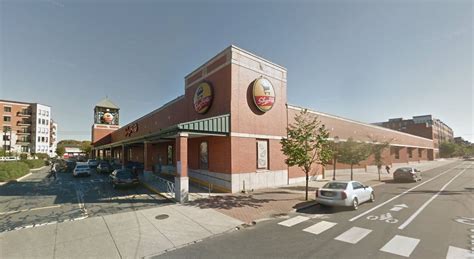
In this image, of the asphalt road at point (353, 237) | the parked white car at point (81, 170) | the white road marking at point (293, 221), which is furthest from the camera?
the parked white car at point (81, 170)

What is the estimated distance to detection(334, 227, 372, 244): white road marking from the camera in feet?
22.3

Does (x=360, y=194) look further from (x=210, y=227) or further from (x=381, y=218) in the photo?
(x=210, y=227)

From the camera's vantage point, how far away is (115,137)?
47.4 metres

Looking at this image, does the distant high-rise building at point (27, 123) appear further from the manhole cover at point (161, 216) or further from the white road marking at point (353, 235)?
the white road marking at point (353, 235)

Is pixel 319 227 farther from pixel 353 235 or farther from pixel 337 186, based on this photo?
pixel 337 186

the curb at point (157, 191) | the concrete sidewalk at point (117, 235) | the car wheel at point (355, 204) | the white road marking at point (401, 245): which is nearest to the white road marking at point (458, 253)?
the white road marking at point (401, 245)

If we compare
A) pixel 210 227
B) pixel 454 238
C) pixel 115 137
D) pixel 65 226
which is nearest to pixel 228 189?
pixel 210 227

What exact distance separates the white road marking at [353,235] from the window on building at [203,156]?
457 inches

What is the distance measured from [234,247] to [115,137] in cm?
4897

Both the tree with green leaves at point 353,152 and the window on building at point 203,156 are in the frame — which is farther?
the tree with green leaves at point 353,152

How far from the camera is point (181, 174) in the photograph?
12.2 m

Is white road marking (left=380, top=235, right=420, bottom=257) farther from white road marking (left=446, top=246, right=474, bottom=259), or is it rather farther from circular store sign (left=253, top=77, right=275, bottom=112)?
circular store sign (left=253, top=77, right=275, bottom=112)

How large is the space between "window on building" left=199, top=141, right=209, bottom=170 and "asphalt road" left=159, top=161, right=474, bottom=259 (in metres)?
9.01

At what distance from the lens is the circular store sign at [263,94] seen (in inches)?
650
